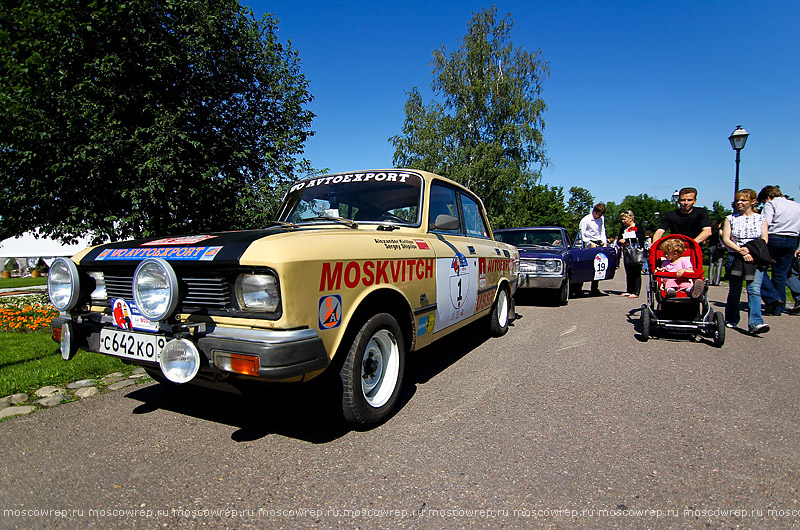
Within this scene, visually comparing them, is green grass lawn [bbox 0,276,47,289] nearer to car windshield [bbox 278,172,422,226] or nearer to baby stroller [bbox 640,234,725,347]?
car windshield [bbox 278,172,422,226]

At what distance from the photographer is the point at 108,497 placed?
200cm

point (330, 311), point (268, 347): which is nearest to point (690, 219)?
point (330, 311)

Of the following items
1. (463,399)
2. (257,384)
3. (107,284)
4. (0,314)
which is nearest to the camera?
(257,384)

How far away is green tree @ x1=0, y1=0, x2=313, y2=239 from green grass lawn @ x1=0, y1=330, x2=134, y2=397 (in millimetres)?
2597

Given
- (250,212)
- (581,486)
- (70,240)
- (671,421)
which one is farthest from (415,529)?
(70,240)

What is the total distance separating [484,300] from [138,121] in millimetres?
6351

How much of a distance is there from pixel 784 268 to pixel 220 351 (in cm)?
710

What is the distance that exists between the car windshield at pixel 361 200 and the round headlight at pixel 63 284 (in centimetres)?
166

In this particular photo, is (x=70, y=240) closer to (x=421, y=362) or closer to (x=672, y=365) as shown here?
(x=421, y=362)

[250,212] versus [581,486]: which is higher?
[250,212]

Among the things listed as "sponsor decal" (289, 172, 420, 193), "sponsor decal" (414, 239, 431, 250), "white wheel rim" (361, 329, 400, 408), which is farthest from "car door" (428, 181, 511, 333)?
"white wheel rim" (361, 329, 400, 408)

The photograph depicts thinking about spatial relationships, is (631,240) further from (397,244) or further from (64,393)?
(64,393)

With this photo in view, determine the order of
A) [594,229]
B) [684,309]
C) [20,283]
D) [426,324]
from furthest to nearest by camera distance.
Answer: [20,283] → [594,229] → [684,309] → [426,324]

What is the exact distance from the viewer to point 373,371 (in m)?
2.89
